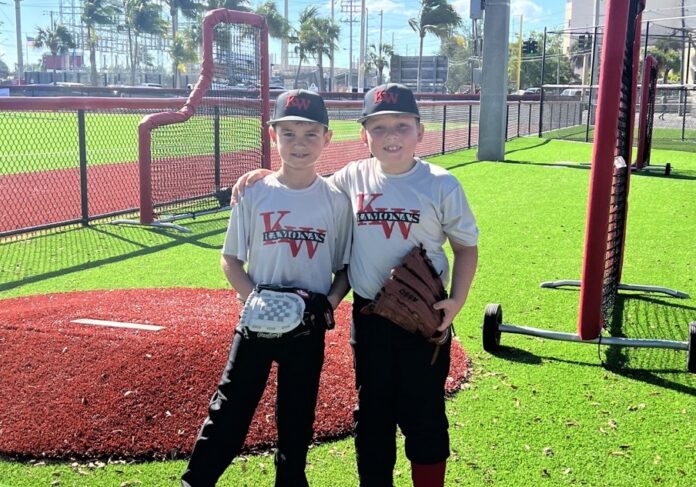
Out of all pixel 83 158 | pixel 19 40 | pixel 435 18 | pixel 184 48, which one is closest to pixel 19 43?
pixel 19 40

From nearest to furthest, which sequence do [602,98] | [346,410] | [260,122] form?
[346,410]
[602,98]
[260,122]

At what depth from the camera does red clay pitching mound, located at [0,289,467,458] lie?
3650mm

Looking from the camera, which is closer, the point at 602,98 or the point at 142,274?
the point at 602,98

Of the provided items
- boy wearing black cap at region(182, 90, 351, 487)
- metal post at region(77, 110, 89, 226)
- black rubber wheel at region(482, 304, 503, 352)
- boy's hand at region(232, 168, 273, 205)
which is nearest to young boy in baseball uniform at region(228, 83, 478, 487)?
boy wearing black cap at region(182, 90, 351, 487)

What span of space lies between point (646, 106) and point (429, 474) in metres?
14.6

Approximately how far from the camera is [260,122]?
1137 cm

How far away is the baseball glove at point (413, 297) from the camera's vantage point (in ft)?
9.23

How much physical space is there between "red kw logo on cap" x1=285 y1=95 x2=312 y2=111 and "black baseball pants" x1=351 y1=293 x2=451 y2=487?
792 mm

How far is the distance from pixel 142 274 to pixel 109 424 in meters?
3.66

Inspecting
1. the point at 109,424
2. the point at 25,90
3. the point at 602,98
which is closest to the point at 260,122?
the point at 602,98

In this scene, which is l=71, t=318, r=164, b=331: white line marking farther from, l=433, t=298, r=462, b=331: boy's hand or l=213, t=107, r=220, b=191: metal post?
l=213, t=107, r=220, b=191: metal post

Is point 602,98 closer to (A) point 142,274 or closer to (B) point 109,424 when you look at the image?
(B) point 109,424

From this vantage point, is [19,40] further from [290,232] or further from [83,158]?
[290,232]

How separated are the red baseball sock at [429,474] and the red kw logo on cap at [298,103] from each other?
4.77 ft
